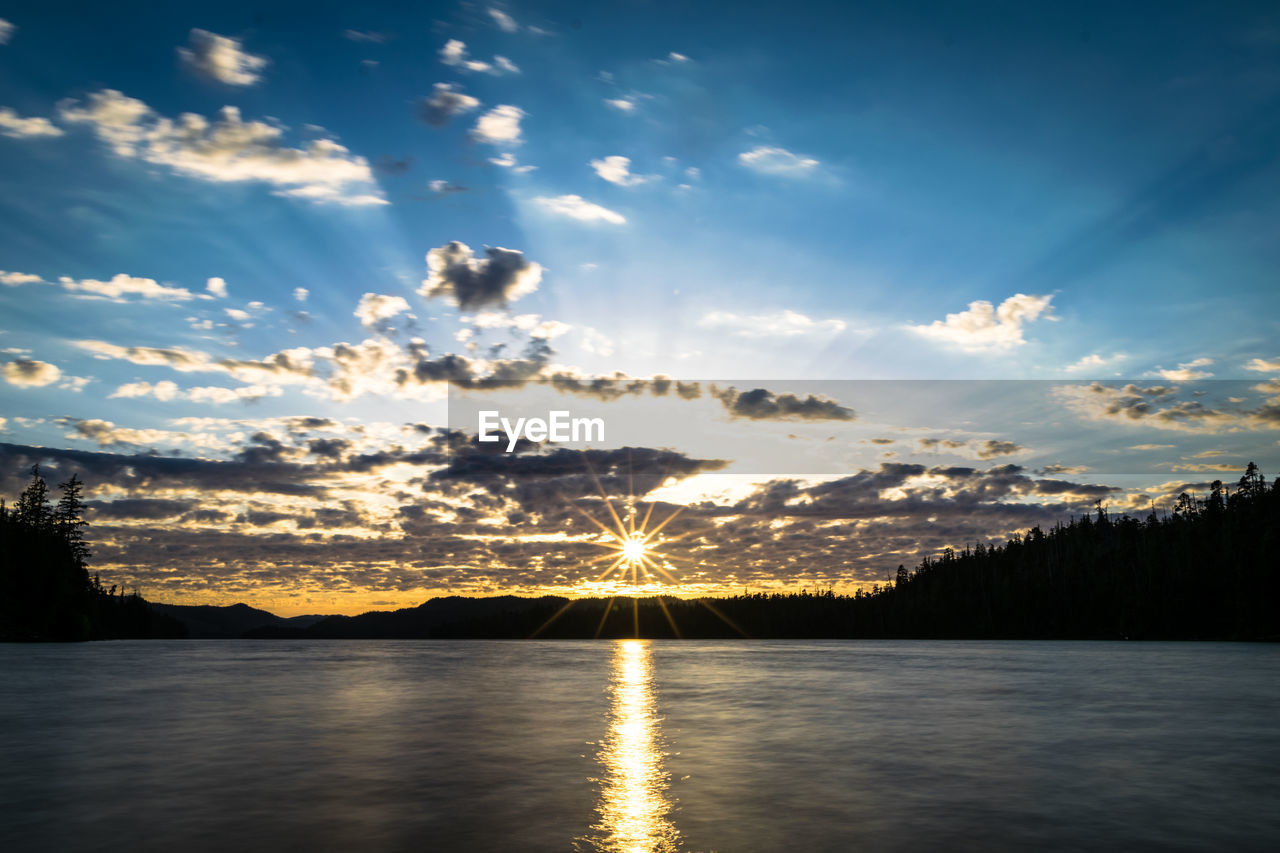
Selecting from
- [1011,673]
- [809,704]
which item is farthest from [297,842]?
[1011,673]

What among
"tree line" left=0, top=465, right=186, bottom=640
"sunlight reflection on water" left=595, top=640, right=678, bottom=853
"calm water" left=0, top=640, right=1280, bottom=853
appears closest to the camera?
"sunlight reflection on water" left=595, top=640, right=678, bottom=853

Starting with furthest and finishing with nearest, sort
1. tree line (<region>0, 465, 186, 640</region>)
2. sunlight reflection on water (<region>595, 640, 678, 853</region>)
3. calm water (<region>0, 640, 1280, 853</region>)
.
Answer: tree line (<region>0, 465, 186, 640</region>)
calm water (<region>0, 640, 1280, 853</region>)
sunlight reflection on water (<region>595, 640, 678, 853</region>)

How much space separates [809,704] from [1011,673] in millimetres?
46491

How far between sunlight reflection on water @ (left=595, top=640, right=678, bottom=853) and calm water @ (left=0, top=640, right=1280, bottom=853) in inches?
4.7

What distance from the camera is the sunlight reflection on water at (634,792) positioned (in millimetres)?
17605

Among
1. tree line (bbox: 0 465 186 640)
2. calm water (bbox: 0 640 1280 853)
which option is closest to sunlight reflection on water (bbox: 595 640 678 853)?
calm water (bbox: 0 640 1280 853)

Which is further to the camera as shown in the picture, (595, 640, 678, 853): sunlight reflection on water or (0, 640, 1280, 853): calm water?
(0, 640, 1280, 853): calm water

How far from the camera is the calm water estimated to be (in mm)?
18688

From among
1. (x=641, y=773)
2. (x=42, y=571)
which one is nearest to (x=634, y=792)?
(x=641, y=773)

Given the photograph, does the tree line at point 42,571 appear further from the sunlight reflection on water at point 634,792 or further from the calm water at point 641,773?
the sunlight reflection on water at point 634,792

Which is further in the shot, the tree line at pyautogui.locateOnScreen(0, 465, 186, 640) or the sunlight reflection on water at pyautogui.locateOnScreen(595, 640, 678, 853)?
the tree line at pyautogui.locateOnScreen(0, 465, 186, 640)

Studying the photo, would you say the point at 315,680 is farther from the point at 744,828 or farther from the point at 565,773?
the point at 744,828

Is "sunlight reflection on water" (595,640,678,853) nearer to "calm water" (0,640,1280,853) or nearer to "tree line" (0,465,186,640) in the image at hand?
"calm water" (0,640,1280,853)

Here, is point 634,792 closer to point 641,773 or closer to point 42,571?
point 641,773
